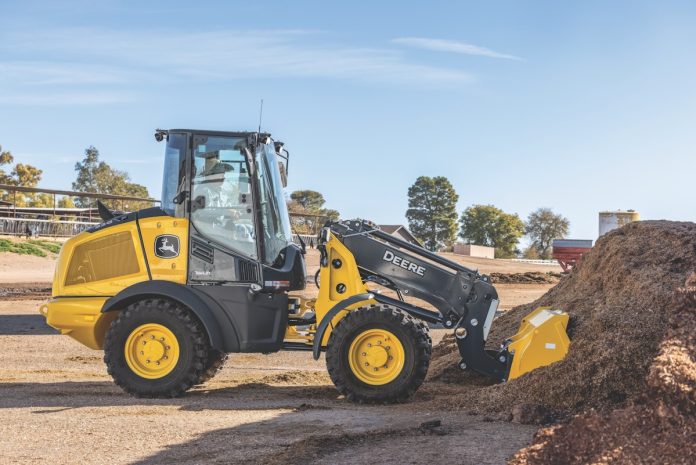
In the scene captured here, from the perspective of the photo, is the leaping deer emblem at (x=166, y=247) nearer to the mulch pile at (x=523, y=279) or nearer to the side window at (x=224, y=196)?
the side window at (x=224, y=196)

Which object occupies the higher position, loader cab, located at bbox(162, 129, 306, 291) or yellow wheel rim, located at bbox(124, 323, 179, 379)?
loader cab, located at bbox(162, 129, 306, 291)

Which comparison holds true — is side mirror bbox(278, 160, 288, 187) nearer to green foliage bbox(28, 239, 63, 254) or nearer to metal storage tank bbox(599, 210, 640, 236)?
metal storage tank bbox(599, 210, 640, 236)

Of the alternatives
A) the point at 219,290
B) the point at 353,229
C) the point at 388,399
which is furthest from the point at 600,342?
the point at 219,290

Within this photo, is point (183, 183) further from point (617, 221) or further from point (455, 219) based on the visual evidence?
point (455, 219)

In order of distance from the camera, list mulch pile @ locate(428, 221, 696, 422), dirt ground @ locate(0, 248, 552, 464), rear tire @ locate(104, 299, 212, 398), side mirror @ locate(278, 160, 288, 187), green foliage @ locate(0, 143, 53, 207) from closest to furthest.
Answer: dirt ground @ locate(0, 248, 552, 464) < mulch pile @ locate(428, 221, 696, 422) < rear tire @ locate(104, 299, 212, 398) < side mirror @ locate(278, 160, 288, 187) < green foliage @ locate(0, 143, 53, 207)

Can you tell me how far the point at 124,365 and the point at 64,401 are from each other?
73 cm

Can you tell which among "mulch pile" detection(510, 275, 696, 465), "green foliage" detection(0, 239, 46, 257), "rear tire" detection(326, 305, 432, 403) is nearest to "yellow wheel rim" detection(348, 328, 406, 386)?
"rear tire" detection(326, 305, 432, 403)

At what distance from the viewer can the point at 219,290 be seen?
30.0 feet

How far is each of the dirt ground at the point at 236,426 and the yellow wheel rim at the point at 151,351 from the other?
36 centimetres

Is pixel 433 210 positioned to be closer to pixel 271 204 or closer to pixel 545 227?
pixel 545 227

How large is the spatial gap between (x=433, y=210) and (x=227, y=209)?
2897 inches

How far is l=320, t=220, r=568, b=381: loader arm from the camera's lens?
29.5ft

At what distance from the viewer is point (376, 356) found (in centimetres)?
864

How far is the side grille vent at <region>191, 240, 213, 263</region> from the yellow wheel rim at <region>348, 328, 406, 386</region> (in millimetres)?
1937
